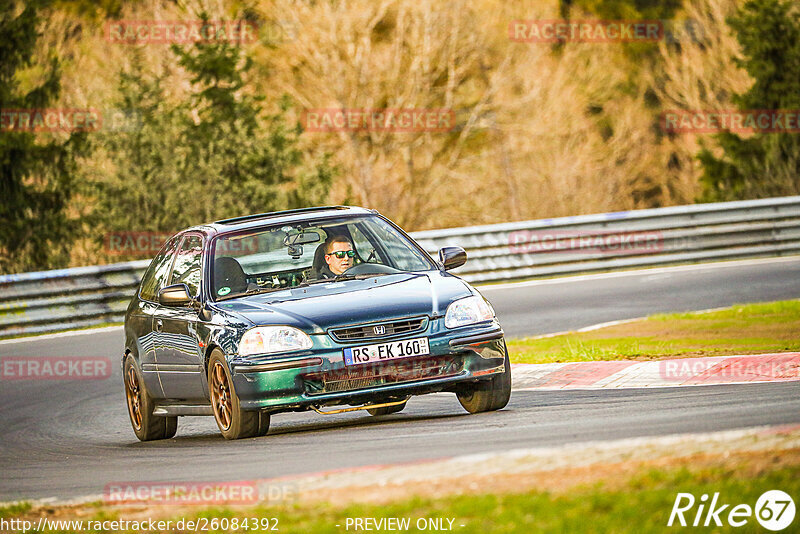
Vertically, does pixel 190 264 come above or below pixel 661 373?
above

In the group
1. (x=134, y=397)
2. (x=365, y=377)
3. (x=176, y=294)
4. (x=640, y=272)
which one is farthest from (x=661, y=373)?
(x=640, y=272)

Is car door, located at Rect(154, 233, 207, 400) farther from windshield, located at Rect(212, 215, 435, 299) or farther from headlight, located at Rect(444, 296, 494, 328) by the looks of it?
headlight, located at Rect(444, 296, 494, 328)

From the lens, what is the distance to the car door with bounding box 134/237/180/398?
10.5m

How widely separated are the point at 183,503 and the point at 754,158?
25.1 m

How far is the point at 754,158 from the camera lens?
98.0ft

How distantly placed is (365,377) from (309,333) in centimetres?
46

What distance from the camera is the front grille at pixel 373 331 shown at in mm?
8844

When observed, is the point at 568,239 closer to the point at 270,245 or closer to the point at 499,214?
the point at 270,245

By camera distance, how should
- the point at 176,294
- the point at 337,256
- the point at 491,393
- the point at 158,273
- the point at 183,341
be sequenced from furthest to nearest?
the point at 158,273 → the point at 337,256 → the point at 183,341 → the point at 176,294 → the point at 491,393

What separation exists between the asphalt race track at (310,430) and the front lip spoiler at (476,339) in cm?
52

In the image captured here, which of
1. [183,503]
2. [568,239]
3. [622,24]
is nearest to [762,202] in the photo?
[568,239]

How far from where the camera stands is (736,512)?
5102mm

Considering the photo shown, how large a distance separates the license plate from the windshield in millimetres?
1192

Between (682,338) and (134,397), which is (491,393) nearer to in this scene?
(134,397)
